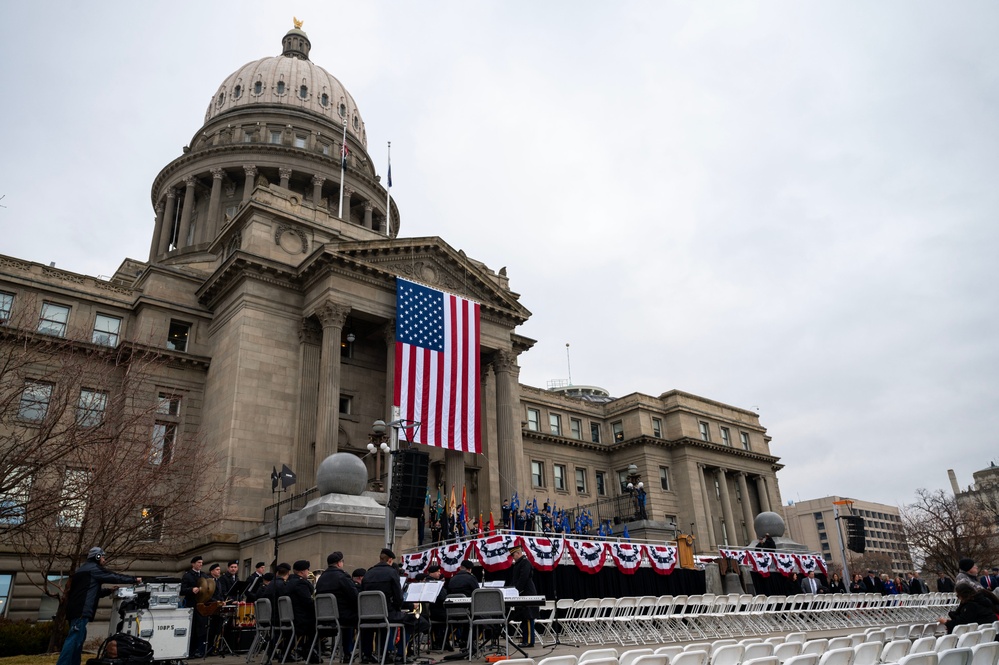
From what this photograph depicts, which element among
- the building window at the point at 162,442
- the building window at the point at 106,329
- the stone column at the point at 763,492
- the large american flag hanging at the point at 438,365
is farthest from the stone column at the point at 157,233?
→ the stone column at the point at 763,492

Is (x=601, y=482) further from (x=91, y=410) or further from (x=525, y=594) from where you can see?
(x=91, y=410)

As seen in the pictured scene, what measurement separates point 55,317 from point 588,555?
28.9 meters

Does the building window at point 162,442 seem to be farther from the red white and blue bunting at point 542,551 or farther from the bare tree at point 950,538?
the bare tree at point 950,538

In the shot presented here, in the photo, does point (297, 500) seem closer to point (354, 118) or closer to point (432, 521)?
point (432, 521)

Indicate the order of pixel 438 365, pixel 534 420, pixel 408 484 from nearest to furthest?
pixel 408 484, pixel 438 365, pixel 534 420

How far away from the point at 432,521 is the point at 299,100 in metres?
45.5

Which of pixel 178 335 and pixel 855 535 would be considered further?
pixel 178 335

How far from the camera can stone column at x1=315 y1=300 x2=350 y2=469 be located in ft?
102

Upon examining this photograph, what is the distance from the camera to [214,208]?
5409 cm

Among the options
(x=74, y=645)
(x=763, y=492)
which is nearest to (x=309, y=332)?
(x=74, y=645)

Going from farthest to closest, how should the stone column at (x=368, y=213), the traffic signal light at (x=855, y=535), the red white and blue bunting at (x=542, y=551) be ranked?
the stone column at (x=368, y=213) → the traffic signal light at (x=855, y=535) → the red white and blue bunting at (x=542, y=551)

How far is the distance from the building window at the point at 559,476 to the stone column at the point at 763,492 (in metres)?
19.3

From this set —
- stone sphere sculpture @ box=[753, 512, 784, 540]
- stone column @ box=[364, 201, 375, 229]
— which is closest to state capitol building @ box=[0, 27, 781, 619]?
stone column @ box=[364, 201, 375, 229]

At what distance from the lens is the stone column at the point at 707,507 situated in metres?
53.8
